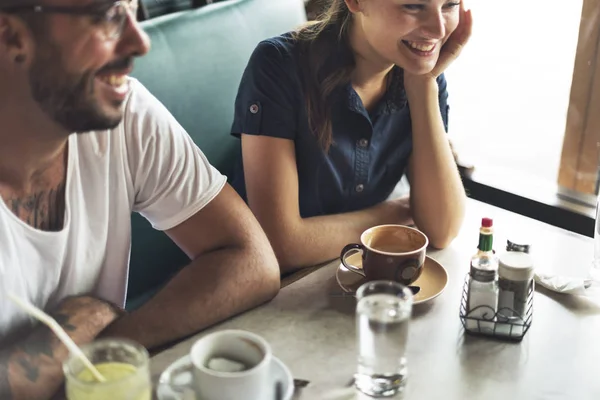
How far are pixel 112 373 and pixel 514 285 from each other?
0.60 meters

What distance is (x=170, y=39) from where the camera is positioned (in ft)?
5.26

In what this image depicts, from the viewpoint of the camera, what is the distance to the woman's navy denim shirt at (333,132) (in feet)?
4.82

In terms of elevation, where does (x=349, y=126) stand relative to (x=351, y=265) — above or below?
above

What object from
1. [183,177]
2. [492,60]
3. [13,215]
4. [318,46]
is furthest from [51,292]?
[492,60]

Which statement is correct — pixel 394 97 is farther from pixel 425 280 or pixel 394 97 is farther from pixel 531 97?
pixel 531 97

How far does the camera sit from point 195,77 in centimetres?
163

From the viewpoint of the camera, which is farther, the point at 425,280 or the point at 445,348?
the point at 425,280

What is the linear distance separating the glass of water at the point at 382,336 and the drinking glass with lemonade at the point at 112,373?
0.95ft

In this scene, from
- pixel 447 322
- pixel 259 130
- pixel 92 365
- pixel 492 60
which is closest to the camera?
pixel 92 365

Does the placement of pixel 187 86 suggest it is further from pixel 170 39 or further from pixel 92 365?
pixel 92 365

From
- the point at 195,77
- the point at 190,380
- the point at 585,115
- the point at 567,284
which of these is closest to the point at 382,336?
the point at 190,380

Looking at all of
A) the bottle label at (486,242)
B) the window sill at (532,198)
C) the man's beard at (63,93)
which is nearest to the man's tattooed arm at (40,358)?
the man's beard at (63,93)

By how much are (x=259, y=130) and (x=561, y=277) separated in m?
0.64

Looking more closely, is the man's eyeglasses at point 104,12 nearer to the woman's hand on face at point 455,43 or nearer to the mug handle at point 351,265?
the mug handle at point 351,265
